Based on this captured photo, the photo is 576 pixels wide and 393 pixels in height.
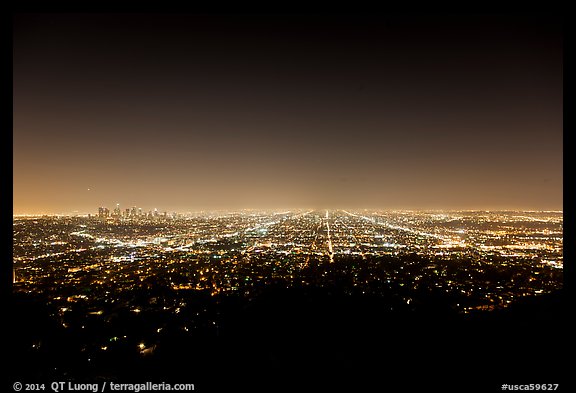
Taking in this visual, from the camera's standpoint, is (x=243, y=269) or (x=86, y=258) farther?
(x=86, y=258)

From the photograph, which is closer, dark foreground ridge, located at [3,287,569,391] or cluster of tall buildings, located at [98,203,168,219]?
dark foreground ridge, located at [3,287,569,391]

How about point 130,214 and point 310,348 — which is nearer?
point 310,348

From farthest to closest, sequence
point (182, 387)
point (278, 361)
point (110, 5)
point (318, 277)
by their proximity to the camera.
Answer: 1. point (318, 277)
2. point (278, 361)
3. point (182, 387)
4. point (110, 5)

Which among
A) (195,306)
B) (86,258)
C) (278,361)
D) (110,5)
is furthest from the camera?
(86,258)

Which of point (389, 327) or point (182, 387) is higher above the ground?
point (182, 387)

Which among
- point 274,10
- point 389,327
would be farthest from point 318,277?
point 274,10

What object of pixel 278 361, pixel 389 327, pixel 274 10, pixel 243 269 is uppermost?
pixel 274 10

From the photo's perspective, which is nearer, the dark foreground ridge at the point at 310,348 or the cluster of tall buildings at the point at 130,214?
the dark foreground ridge at the point at 310,348

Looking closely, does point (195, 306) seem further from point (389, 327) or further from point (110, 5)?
point (110, 5)
